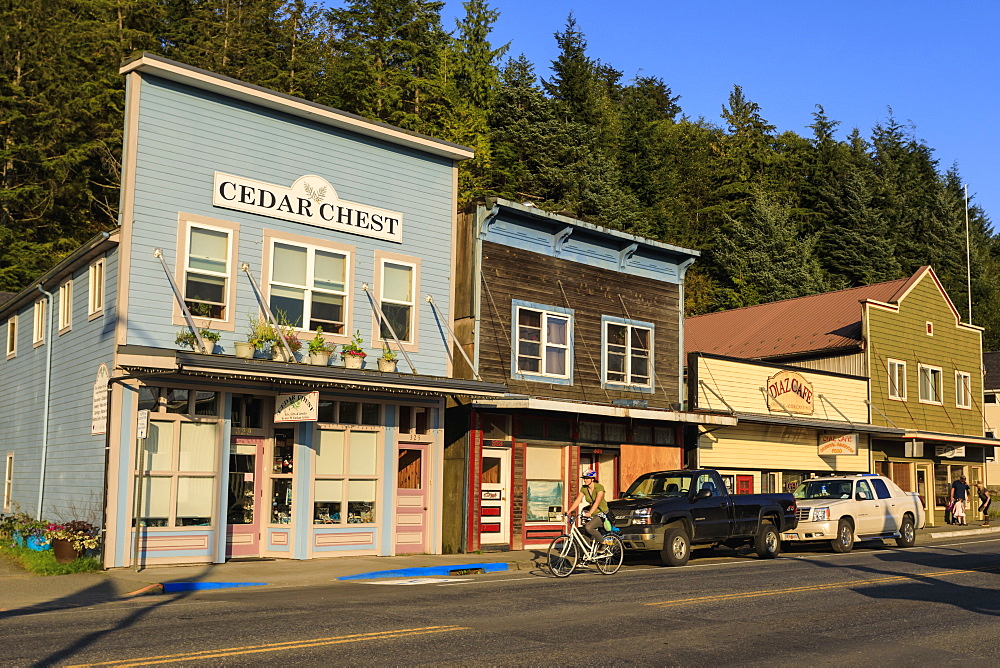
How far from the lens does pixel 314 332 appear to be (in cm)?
2048

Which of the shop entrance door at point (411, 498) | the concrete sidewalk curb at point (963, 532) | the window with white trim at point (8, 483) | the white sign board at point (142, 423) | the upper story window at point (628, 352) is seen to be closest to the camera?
the white sign board at point (142, 423)

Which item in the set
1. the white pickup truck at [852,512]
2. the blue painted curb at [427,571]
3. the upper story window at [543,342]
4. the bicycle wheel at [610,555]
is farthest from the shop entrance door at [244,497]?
the white pickup truck at [852,512]

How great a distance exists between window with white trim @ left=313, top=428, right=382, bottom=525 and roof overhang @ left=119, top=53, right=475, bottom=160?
6524 mm

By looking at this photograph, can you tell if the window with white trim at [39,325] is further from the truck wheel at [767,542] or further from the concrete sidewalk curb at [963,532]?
the concrete sidewalk curb at [963,532]

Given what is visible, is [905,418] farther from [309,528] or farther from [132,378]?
[132,378]

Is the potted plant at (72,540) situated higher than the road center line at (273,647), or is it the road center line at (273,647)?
the potted plant at (72,540)

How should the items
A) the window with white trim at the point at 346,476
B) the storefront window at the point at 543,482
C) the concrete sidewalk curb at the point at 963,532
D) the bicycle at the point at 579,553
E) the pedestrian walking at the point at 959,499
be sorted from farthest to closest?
the pedestrian walking at the point at 959,499
the concrete sidewalk curb at the point at 963,532
the storefront window at the point at 543,482
the window with white trim at the point at 346,476
the bicycle at the point at 579,553

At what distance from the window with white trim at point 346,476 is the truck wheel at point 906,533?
14.4 m

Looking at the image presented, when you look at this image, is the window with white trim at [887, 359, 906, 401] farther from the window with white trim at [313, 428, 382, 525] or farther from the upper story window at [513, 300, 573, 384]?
the window with white trim at [313, 428, 382, 525]

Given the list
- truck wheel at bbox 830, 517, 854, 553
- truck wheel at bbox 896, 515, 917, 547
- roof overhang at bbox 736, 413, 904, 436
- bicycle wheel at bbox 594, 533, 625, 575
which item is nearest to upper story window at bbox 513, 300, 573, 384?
roof overhang at bbox 736, 413, 904, 436

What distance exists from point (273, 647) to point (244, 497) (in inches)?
413

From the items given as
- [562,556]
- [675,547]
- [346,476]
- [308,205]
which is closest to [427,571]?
[562,556]

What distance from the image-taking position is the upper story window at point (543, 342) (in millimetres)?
24562

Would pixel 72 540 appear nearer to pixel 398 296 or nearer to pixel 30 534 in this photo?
pixel 30 534
